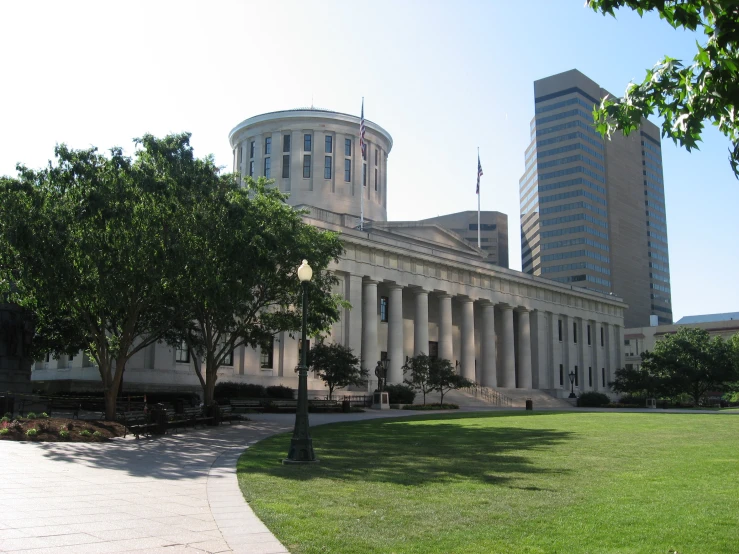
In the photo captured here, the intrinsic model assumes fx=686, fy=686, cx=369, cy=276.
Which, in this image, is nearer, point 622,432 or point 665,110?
point 665,110

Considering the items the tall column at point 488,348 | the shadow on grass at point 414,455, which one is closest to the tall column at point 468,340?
the tall column at point 488,348

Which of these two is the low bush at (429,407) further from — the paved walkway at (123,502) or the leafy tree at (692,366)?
the paved walkway at (123,502)

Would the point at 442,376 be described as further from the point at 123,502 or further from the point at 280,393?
the point at 123,502

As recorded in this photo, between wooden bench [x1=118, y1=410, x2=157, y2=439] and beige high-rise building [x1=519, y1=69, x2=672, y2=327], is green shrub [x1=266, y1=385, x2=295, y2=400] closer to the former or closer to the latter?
wooden bench [x1=118, y1=410, x2=157, y2=439]

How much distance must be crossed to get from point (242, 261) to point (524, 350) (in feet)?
180

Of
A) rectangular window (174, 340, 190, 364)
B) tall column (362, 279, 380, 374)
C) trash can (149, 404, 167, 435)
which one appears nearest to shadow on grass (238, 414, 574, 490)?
trash can (149, 404, 167, 435)

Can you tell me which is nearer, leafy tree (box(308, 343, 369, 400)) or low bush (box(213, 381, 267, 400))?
leafy tree (box(308, 343, 369, 400))

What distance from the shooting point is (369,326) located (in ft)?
201

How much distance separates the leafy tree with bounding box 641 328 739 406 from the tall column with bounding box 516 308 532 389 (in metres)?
12.9

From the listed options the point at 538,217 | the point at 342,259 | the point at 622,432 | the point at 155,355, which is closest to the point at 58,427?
the point at 622,432

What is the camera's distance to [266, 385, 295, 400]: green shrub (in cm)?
5072

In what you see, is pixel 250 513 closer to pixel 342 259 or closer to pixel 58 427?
pixel 58 427

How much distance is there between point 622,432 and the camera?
26.5 metres

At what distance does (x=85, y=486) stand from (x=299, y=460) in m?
5.34
